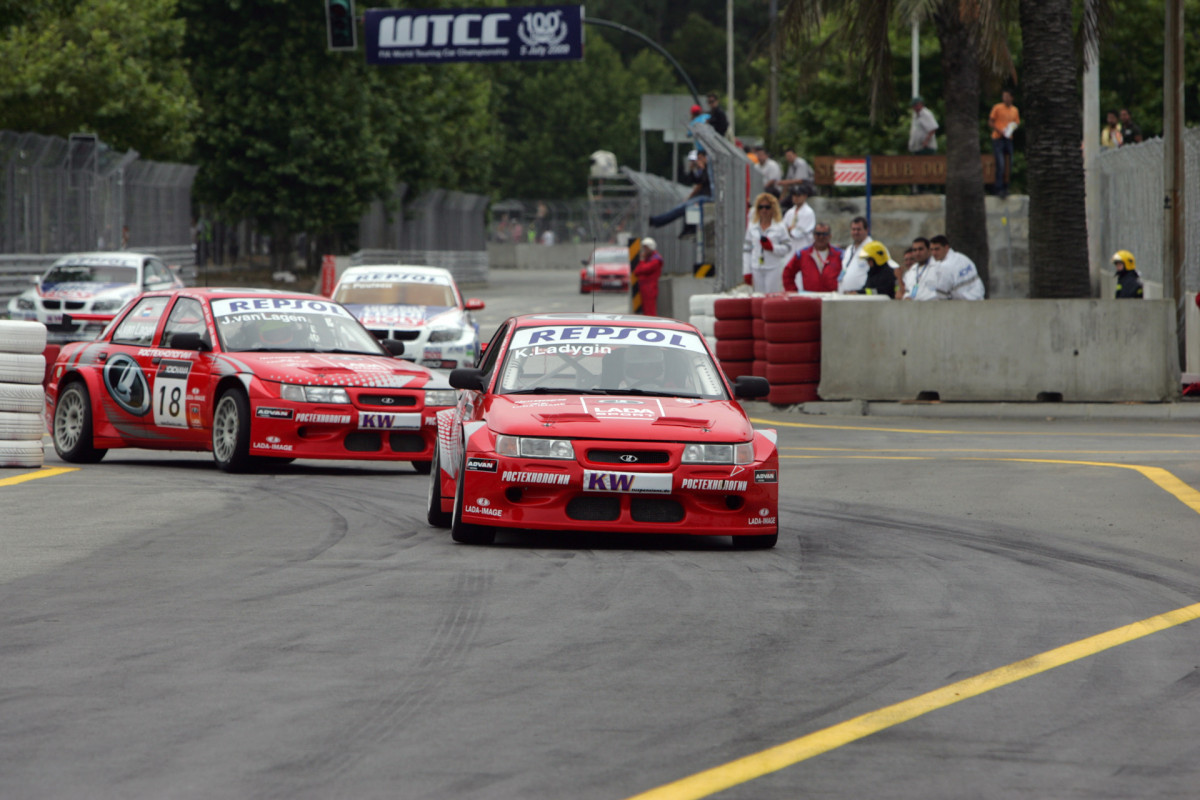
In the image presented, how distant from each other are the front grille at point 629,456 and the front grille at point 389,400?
13.8 feet

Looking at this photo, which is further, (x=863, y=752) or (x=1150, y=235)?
(x=1150, y=235)

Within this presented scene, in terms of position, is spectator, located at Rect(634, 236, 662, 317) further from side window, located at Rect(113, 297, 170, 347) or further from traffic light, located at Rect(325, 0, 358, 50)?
side window, located at Rect(113, 297, 170, 347)

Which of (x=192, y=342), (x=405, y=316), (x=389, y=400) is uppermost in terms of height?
(x=405, y=316)

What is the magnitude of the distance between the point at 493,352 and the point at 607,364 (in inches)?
33.4

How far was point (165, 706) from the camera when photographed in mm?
6039

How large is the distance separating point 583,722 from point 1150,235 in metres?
22.1

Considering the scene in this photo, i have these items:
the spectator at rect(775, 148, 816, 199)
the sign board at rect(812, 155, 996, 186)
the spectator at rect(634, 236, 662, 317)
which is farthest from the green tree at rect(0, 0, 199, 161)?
the sign board at rect(812, 155, 996, 186)

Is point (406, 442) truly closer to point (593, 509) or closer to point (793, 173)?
point (593, 509)

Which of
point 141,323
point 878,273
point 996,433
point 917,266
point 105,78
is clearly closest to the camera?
point 141,323

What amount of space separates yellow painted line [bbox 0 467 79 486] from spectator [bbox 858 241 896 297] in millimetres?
10054

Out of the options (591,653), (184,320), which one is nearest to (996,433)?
(184,320)

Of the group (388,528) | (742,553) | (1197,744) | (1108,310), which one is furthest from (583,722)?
(1108,310)

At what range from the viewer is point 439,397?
13.8m

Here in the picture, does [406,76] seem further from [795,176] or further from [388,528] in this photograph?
[388,528]
